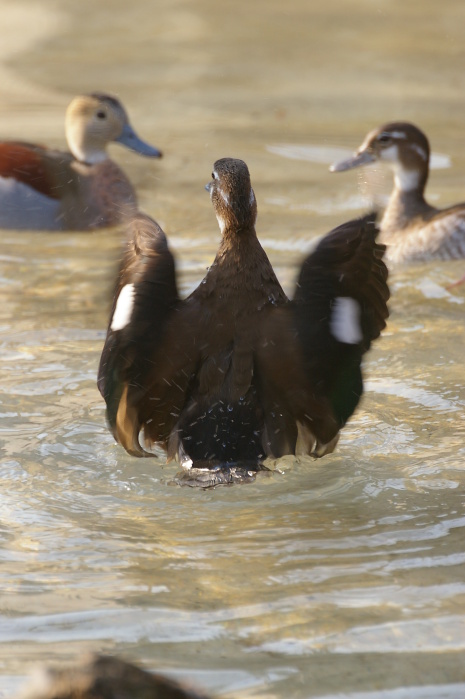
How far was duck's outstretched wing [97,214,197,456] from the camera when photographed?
4430mm

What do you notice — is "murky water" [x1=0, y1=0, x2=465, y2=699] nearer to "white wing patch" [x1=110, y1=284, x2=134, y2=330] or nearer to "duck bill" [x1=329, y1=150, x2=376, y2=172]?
"duck bill" [x1=329, y1=150, x2=376, y2=172]

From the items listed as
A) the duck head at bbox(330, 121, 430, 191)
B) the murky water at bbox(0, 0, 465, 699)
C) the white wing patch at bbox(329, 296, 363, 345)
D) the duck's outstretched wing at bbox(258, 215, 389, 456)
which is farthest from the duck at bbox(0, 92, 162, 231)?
the white wing patch at bbox(329, 296, 363, 345)

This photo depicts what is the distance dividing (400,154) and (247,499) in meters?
4.43

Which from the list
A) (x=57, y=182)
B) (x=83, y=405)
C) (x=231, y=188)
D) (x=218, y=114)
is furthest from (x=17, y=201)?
(x=231, y=188)

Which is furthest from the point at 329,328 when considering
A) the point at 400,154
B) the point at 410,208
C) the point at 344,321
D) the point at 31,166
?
the point at 31,166

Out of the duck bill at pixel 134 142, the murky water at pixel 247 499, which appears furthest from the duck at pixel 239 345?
the duck bill at pixel 134 142

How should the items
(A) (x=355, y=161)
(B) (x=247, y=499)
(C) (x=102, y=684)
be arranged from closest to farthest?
(C) (x=102, y=684) → (B) (x=247, y=499) → (A) (x=355, y=161)

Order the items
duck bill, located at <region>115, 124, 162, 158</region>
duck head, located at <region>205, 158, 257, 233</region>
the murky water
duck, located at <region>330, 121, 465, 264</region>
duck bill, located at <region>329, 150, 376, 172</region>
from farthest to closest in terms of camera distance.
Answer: duck bill, located at <region>115, 124, 162, 158</region>, duck bill, located at <region>329, 150, 376, 172</region>, duck, located at <region>330, 121, 465, 264</region>, duck head, located at <region>205, 158, 257, 233</region>, the murky water

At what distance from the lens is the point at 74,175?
351 inches

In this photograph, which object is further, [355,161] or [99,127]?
[99,127]

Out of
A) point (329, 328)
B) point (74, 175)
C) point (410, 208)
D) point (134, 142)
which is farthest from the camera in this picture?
point (134, 142)

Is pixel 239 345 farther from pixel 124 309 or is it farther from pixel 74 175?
pixel 74 175

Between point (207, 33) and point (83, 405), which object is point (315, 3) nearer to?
point (207, 33)

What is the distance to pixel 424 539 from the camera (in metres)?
4.30
